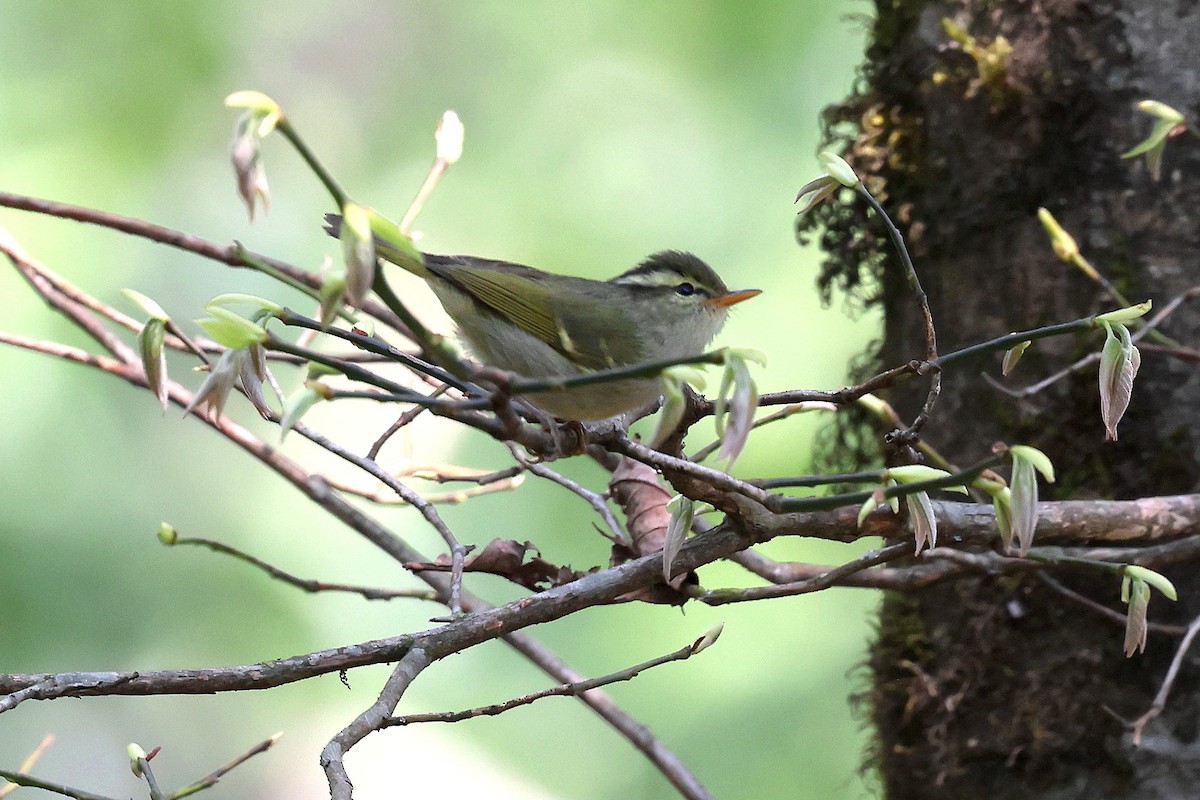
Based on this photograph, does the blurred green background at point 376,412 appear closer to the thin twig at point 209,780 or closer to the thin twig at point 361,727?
the thin twig at point 209,780

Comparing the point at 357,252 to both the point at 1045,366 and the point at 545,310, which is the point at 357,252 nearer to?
the point at 545,310

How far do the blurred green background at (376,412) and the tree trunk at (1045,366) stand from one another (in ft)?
6.91

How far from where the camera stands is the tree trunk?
89.4 inches

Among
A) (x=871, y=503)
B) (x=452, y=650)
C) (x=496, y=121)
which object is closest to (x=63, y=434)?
(x=496, y=121)

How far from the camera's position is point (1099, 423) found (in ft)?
7.88

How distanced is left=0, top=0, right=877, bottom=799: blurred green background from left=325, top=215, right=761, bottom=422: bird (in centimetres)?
214

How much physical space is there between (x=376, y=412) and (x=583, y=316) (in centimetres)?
350

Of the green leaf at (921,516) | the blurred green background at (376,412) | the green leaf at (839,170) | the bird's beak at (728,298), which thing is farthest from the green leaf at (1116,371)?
the blurred green background at (376,412)

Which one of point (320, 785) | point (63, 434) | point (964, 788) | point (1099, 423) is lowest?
point (964, 788)

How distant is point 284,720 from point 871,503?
5.15 metres

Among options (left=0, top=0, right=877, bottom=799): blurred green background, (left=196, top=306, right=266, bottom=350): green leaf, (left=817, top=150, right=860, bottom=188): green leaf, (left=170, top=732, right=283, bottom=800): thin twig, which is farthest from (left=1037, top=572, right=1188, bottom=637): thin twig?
(left=0, top=0, right=877, bottom=799): blurred green background

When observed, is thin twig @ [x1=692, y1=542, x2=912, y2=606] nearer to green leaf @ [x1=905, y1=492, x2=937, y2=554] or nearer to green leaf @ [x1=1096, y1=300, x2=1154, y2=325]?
green leaf @ [x1=905, y1=492, x2=937, y2=554]

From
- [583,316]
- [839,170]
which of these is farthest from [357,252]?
[583,316]

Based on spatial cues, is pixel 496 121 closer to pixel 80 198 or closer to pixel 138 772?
pixel 80 198
